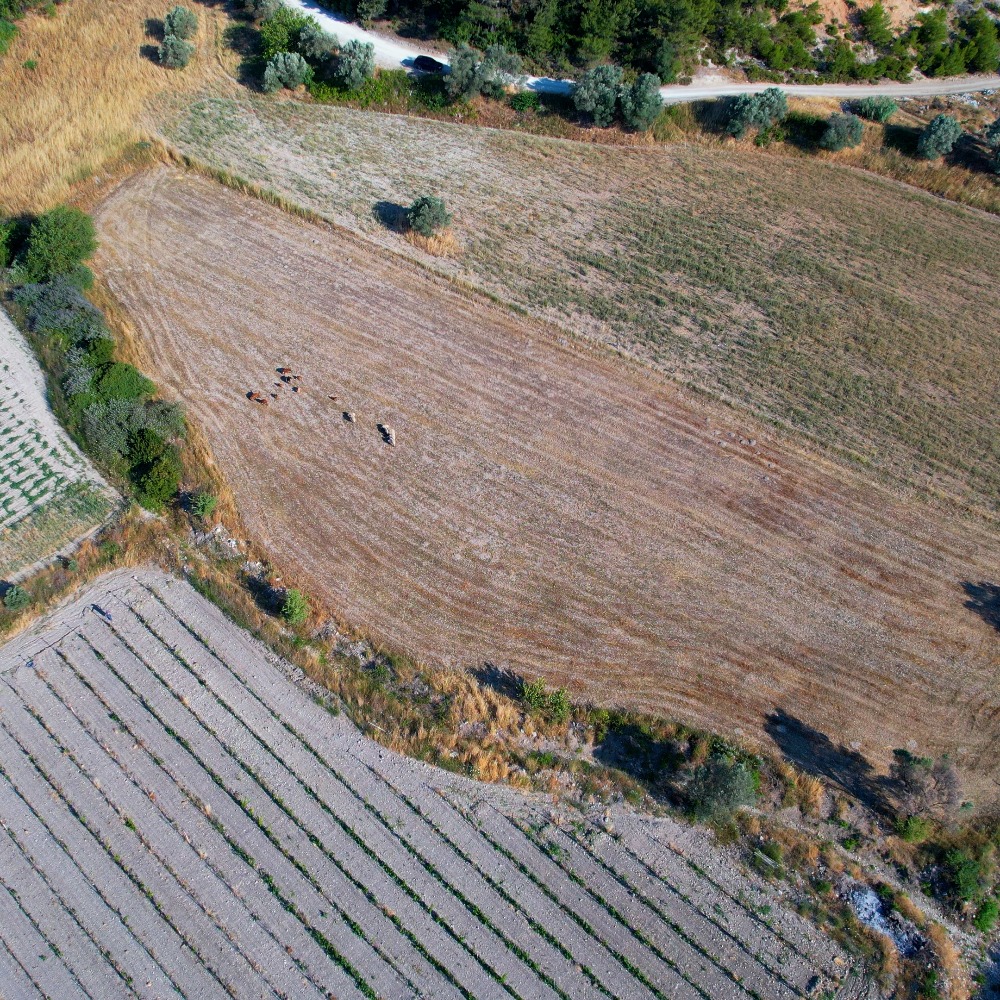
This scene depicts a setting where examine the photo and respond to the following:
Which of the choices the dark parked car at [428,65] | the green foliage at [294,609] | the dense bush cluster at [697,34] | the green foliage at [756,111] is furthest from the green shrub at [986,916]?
the dark parked car at [428,65]

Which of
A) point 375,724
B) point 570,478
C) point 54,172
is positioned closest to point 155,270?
point 54,172

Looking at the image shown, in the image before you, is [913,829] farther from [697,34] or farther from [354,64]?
[354,64]

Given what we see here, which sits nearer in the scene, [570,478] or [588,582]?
[588,582]

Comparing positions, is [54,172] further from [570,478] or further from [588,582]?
[588,582]

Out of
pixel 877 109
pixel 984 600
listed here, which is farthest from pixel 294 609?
pixel 877 109

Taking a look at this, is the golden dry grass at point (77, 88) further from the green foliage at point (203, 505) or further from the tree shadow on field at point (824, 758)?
the tree shadow on field at point (824, 758)

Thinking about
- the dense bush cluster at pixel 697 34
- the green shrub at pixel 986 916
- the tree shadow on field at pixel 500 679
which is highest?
the dense bush cluster at pixel 697 34
